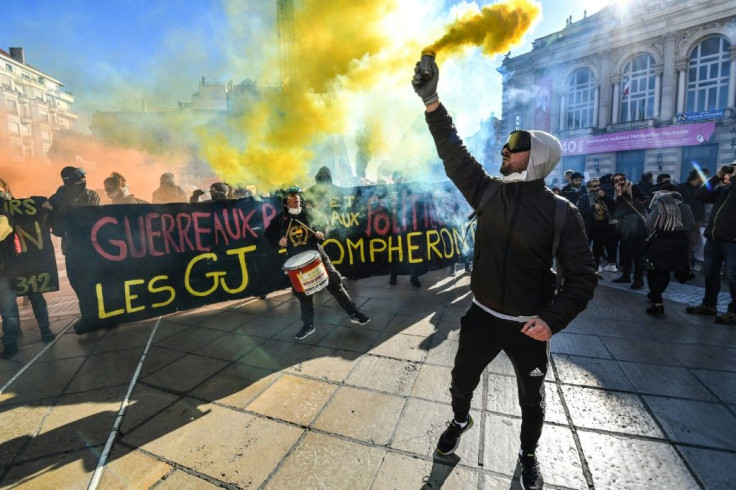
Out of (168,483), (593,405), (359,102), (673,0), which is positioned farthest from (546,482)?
(673,0)

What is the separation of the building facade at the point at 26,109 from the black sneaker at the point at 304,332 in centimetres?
5410

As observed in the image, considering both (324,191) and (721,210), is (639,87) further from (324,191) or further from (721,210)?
(324,191)

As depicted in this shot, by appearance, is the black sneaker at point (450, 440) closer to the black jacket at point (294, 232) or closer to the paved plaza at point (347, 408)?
the paved plaza at point (347, 408)

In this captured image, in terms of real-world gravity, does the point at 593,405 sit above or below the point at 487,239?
below

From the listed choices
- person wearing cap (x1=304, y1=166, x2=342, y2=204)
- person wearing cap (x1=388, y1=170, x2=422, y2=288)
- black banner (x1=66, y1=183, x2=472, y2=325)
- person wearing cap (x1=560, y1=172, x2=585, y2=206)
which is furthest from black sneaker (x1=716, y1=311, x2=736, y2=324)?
person wearing cap (x1=304, y1=166, x2=342, y2=204)

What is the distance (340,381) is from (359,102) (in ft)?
17.7

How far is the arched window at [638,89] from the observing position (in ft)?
82.1

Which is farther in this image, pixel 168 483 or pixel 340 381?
pixel 340 381

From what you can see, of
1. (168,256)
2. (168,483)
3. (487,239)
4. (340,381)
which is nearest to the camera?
(487,239)

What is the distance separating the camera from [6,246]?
4.05 m

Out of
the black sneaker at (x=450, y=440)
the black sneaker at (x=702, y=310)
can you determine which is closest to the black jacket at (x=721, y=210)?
the black sneaker at (x=702, y=310)

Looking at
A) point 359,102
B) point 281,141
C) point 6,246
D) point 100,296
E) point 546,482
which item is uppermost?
point 359,102

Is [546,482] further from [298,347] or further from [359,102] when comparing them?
[359,102]

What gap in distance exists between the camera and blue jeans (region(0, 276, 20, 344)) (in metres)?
4.00
